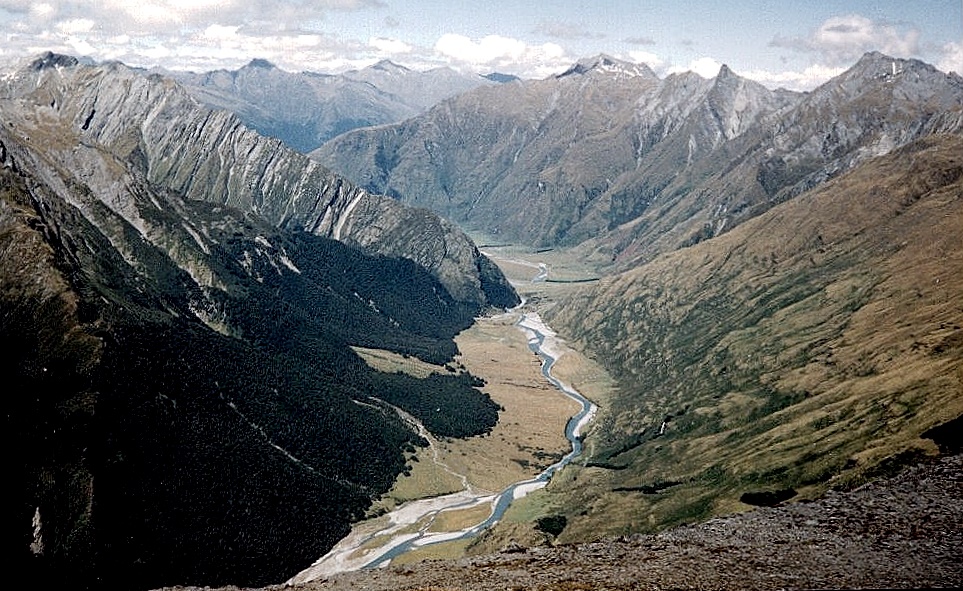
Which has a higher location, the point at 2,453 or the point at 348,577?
the point at 348,577

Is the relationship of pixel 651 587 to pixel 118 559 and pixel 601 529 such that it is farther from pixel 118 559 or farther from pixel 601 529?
pixel 118 559

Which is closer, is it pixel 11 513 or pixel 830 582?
pixel 830 582

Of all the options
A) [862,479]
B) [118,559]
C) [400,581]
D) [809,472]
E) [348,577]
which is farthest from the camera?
[118,559]

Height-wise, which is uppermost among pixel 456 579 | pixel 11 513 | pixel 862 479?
pixel 862 479

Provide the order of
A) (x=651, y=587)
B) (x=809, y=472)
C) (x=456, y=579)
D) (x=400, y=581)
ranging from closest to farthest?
1. (x=651, y=587)
2. (x=456, y=579)
3. (x=400, y=581)
4. (x=809, y=472)

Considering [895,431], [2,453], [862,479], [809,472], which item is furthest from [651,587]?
[2,453]

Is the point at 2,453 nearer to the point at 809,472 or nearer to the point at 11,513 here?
the point at 11,513
